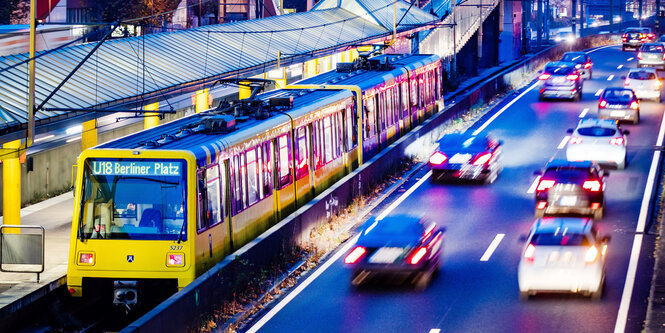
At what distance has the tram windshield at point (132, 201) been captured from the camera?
20.1 meters

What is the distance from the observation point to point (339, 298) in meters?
21.0

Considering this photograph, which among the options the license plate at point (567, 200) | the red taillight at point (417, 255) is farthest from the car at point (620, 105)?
the red taillight at point (417, 255)

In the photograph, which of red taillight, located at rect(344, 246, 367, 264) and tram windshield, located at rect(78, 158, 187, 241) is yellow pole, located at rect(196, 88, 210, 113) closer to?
red taillight, located at rect(344, 246, 367, 264)

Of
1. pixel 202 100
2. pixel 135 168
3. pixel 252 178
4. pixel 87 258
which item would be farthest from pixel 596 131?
pixel 87 258

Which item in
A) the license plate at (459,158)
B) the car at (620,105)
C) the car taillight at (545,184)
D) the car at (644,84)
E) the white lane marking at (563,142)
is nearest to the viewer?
the car taillight at (545,184)

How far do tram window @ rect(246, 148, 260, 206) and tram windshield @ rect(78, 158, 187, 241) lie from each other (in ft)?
10.5

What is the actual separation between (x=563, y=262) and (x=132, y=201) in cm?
774

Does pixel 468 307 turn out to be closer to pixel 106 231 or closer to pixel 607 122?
pixel 106 231

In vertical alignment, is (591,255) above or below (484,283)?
above

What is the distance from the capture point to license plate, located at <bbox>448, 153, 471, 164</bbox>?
1291 inches

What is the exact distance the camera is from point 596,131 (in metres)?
34.5

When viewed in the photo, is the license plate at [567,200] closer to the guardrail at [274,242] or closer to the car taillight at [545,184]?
the car taillight at [545,184]

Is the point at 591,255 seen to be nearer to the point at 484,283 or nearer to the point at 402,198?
the point at 484,283

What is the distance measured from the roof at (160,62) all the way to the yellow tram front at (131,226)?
3898mm
